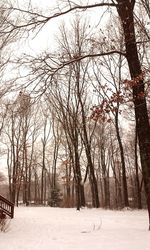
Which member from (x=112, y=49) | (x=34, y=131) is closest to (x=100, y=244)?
(x=112, y=49)

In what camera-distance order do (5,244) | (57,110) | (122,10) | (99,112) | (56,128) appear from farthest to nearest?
(56,128), (57,110), (122,10), (5,244), (99,112)

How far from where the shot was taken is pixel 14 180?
124ft

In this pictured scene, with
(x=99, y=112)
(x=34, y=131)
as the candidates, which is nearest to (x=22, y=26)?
(x=99, y=112)

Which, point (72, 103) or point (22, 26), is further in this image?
point (72, 103)

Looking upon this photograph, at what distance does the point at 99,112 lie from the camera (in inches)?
290

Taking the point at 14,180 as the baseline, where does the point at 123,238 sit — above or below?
below

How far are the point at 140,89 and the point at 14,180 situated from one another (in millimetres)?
30015

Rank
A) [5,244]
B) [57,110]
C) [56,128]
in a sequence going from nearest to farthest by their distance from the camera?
[5,244]
[57,110]
[56,128]

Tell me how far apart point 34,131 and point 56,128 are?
452cm

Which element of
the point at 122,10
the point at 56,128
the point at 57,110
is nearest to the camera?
the point at 122,10

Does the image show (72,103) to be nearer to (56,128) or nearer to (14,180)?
(56,128)

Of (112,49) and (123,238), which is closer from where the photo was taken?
(123,238)

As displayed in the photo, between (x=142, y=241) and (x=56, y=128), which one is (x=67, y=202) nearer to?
(x=56, y=128)

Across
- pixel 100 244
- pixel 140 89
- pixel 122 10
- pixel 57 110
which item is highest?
pixel 57 110
